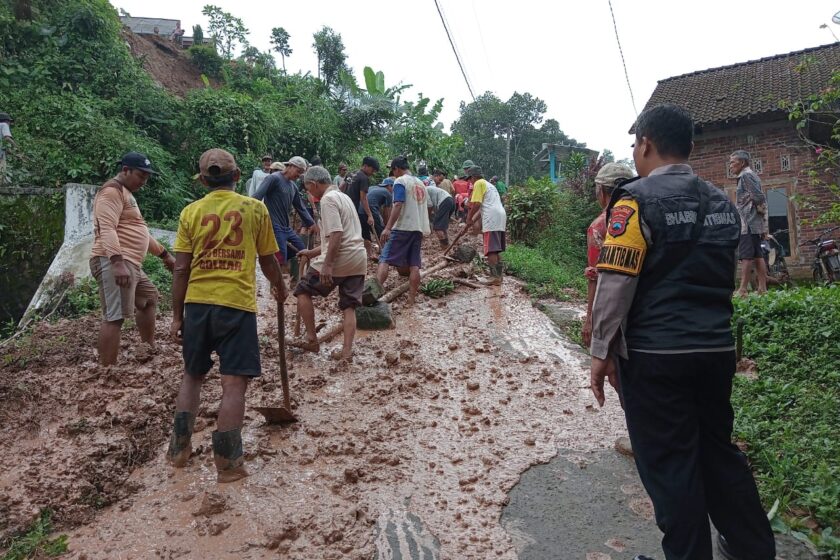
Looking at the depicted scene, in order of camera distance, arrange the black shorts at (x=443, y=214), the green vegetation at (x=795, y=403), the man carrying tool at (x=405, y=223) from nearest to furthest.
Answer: the green vegetation at (x=795, y=403) → the man carrying tool at (x=405, y=223) → the black shorts at (x=443, y=214)

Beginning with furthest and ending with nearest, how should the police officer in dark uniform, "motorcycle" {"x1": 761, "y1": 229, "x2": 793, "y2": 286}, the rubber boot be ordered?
1. "motorcycle" {"x1": 761, "y1": 229, "x2": 793, "y2": 286}
2. the rubber boot
3. the police officer in dark uniform

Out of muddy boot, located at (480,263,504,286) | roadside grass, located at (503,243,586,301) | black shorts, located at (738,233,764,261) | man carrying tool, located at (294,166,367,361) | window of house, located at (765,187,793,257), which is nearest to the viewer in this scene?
man carrying tool, located at (294,166,367,361)

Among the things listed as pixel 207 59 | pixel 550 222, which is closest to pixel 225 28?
pixel 207 59

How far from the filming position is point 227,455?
329 centimetres

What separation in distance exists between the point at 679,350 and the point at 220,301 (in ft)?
7.83

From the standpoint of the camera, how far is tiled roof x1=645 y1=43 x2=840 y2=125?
1339 cm

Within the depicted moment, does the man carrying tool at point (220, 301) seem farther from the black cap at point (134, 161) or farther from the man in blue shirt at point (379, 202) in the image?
the man in blue shirt at point (379, 202)

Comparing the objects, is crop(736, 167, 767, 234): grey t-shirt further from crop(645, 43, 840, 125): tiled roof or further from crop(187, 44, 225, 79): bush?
crop(187, 44, 225, 79): bush

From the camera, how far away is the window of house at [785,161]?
13.7 meters

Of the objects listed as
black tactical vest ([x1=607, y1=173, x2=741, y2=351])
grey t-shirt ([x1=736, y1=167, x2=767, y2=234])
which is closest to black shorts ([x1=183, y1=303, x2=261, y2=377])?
black tactical vest ([x1=607, y1=173, x2=741, y2=351])

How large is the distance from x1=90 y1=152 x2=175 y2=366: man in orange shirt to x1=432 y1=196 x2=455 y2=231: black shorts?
7292mm

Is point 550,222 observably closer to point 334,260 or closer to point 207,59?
point 334,260

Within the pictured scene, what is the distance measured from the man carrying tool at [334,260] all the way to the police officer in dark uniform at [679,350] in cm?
318

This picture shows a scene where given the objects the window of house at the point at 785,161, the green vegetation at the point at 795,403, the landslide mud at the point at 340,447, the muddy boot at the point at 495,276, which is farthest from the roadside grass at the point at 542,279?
the window of house at the point at 785,161
